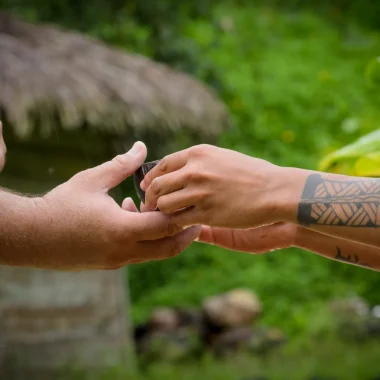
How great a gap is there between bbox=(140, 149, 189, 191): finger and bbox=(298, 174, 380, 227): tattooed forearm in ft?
0.87

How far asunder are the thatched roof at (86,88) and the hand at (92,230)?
10.4 feet

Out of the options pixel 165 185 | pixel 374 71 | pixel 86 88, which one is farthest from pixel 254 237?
pixel 86 88

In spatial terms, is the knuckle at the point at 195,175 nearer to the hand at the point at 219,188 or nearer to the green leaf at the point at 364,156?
the hand at the point at 219,188

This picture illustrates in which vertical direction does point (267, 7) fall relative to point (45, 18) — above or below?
above

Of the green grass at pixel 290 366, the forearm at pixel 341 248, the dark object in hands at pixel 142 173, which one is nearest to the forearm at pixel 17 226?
the dark object in hands at pixel 142 173

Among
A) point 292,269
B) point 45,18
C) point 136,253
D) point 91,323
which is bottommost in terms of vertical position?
A: point 136,253

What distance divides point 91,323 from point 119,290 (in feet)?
1.10

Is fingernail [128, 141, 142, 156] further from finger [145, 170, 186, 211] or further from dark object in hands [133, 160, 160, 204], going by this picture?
finger [145, 170, 186, 211]

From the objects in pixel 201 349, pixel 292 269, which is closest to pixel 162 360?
pixel 201 349

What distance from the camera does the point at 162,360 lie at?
6625 mm

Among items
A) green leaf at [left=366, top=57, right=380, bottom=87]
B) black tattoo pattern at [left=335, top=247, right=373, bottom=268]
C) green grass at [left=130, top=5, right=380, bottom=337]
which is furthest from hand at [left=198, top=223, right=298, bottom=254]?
green grass at [left=130, top=5, right=380, bottom=337]

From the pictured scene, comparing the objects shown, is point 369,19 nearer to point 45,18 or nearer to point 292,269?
point 45,18

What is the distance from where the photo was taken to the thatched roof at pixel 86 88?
5098 millimetres

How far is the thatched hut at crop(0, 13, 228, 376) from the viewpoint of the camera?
5.20 meters
